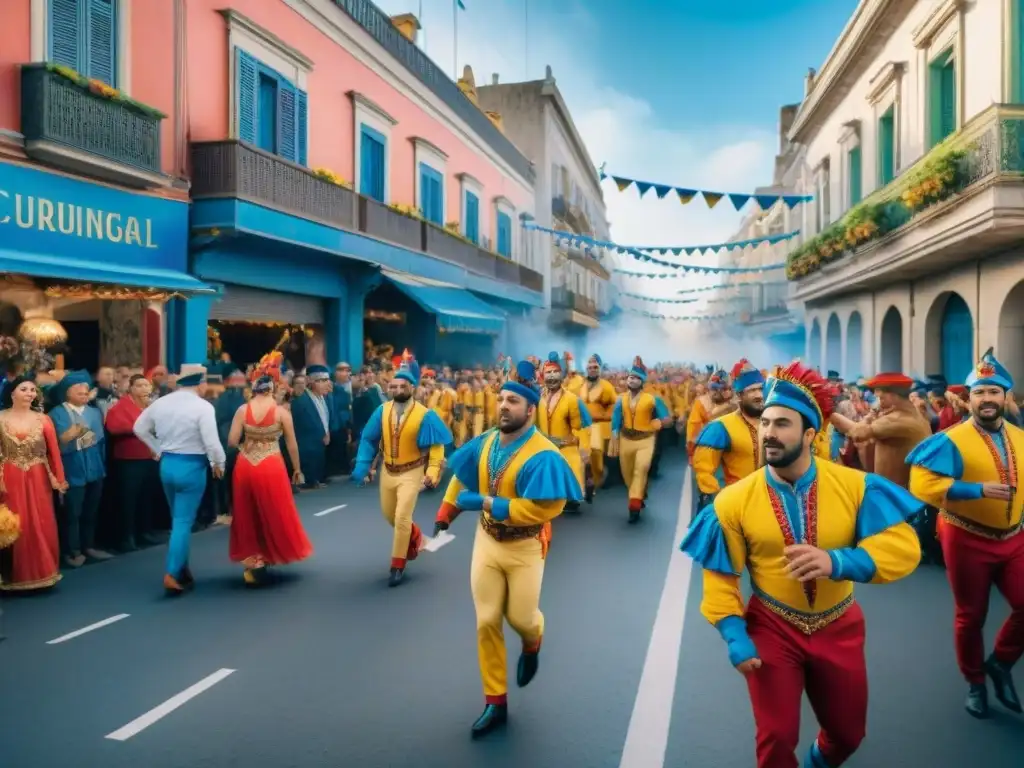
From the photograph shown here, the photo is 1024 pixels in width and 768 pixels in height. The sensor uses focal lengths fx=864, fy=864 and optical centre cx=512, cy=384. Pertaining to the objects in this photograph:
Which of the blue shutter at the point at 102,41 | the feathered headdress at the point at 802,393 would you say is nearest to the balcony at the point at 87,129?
the blue shutter at the point at 102,41

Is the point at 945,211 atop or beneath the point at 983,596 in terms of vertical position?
atop

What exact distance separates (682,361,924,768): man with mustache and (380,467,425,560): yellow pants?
4610mm

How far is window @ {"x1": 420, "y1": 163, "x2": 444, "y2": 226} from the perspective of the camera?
2344cm

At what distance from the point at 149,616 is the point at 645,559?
4586 mm

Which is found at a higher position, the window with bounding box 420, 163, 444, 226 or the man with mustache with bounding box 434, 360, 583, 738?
the window with bounding box 420, 163, 444, 226

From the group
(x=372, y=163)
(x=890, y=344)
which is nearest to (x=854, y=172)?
(x=890, y=344)

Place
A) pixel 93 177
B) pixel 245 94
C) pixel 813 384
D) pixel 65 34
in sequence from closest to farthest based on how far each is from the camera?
pixel 813 384 → pixel 65 34 → pixel 93 177 → pixel 245 94

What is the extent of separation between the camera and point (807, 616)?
3.42 meters

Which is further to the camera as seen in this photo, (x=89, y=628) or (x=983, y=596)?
(x=89, y=628)

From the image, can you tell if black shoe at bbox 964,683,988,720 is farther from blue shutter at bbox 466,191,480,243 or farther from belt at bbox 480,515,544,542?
blue shutter at bbox 466,191,480,243

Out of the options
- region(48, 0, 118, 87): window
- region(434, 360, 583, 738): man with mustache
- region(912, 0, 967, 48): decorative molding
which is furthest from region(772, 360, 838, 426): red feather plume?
region(912, 0, 967, 48): decorative molding

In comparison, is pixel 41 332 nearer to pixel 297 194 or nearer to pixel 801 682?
pixel 297 194

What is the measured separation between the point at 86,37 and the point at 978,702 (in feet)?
42.6

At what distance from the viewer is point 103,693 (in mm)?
5129
